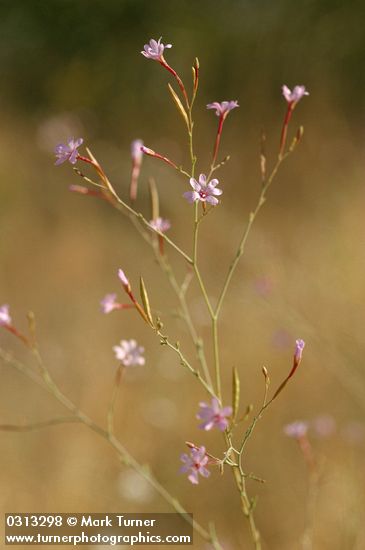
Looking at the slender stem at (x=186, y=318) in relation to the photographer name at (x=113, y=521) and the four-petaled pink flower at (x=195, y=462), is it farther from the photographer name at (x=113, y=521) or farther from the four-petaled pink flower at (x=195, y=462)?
the photographer name at (x=113, y=521)

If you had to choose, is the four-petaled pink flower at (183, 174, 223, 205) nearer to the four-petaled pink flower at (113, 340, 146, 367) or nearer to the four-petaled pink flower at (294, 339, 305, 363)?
the four-petaled pink flower at (294, 339, 305, 363)

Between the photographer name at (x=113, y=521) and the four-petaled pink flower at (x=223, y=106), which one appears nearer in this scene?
the four-petaled pink flower at (x=223, y=106)

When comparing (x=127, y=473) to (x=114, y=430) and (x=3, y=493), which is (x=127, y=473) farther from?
(x=3, y=493)

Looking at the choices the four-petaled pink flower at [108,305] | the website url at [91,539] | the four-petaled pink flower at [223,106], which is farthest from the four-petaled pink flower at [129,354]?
the website url at [91,539]

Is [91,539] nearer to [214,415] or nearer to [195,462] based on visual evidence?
[195,462]

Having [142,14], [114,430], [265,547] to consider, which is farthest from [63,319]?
[142,14]

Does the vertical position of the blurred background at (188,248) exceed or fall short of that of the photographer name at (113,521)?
it exceeds it
